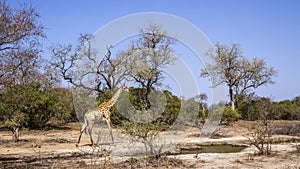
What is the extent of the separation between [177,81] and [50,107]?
9604 millimetres

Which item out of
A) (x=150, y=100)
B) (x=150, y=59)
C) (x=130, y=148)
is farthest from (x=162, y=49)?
(x=130, y=148)

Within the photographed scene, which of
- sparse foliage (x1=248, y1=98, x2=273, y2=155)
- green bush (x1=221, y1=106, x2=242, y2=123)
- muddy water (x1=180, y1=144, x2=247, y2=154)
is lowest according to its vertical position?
muddy water (x1=180, y1=144, x2=247, y2=154)

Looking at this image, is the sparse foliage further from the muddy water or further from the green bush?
the green bush

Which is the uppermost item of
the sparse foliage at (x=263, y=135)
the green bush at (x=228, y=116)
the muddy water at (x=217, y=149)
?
the green bush at (x=228, y=116)

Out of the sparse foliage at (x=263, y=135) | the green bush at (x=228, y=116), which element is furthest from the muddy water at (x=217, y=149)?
the green bush at (x=228, y=116)

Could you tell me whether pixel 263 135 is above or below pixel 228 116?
below

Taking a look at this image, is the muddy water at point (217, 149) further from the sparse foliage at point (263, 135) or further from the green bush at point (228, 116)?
the green bush at point (228, 116)

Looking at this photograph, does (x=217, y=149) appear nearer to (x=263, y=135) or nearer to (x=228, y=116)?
(x=263, y=135)

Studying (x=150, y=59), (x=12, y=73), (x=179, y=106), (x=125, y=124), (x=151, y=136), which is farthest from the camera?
(x=150, y=59)

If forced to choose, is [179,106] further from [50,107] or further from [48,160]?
[48,160]

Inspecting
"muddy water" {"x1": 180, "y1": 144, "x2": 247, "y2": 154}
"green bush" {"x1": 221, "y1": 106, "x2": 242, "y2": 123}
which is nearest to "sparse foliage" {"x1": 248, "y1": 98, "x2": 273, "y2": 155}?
"muddy water" {"x1": 180, "y1": 144, "x2": 247, "y2": 154}

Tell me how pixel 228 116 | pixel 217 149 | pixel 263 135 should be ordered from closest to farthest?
pixel 263 135 → pixel 217 149 → pixel 228 116

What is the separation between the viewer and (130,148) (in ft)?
38.6

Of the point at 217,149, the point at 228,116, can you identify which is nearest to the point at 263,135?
the point at 217,149
